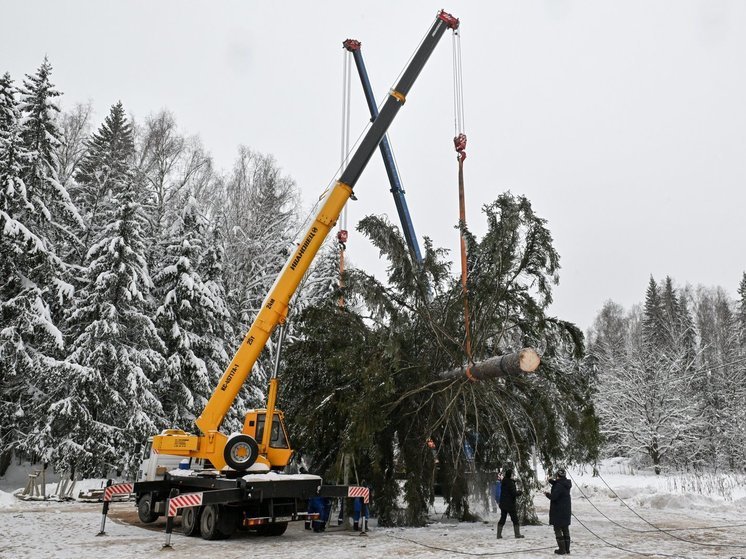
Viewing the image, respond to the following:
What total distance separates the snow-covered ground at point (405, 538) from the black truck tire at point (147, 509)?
0.74 ft

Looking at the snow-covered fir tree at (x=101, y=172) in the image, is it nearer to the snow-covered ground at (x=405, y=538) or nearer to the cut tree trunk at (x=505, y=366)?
the snow-covered ground at (x=405, y=538)

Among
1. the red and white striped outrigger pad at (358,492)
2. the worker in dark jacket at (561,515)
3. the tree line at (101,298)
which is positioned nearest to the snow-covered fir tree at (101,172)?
the tree line at (101,298)

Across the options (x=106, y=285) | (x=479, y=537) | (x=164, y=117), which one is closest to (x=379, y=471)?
(x=479, y=537)

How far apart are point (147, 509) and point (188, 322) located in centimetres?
1087

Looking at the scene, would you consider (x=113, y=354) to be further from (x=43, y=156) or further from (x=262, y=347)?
(x=262, y=347)

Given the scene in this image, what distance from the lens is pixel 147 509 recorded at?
13617 millimetres

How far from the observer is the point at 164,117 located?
31.2m

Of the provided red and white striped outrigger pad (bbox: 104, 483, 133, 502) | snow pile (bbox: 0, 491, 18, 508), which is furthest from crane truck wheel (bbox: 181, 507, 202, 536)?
snow pile (bbox: 0, 491, 18, 508)

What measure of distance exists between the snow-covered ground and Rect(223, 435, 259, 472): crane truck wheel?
1429mm

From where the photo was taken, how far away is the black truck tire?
13539mm

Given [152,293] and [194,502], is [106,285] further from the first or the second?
[194,502]

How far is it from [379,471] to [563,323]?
5391 mm

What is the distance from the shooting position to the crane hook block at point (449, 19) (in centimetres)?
1399

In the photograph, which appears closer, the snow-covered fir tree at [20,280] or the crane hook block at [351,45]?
the snow-covered fir tree at [20,280]
